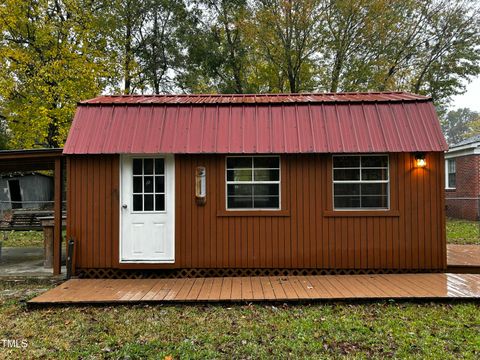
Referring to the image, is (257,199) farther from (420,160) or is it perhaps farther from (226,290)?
(420,160)

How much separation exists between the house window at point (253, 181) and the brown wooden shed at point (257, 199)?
17 millimetres

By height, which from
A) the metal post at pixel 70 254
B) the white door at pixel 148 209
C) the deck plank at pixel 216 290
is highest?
the white door at pixel 148 209

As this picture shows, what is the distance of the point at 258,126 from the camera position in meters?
5.43

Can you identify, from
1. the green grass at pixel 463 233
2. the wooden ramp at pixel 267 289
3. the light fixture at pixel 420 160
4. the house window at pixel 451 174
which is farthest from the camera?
the house window at pixel 451 174

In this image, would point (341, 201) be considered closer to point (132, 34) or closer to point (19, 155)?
point (19, 155)

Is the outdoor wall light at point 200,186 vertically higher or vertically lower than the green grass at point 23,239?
higher

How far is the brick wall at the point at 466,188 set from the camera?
12.5m

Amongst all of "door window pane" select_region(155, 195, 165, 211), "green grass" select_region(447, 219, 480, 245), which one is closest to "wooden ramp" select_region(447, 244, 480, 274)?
"green grass" select_region(447, 219, 480, 245)

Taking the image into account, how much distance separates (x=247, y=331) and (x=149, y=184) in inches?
117

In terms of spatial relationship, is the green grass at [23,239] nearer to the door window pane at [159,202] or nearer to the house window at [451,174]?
the door window pane at [159,202]

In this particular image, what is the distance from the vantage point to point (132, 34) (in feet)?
48.5

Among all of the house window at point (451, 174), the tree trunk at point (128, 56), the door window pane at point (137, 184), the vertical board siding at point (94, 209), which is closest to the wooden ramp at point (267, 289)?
the vertical board siding at point (94, 209)

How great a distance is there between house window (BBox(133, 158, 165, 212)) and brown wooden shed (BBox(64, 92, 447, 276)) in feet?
0.06

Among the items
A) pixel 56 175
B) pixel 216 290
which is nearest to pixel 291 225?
pixel 216 290
